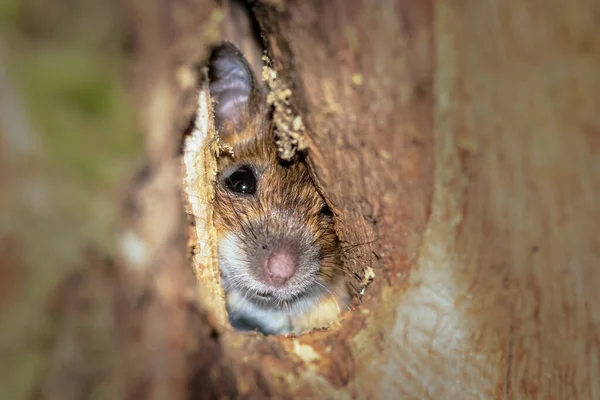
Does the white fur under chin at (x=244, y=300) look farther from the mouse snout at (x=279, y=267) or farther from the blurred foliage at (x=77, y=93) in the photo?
the blurred foliage at (x=77, y=93)

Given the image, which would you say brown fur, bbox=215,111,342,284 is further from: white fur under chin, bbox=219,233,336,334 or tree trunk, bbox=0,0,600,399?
tree trunk, bbox=0,0,600,399

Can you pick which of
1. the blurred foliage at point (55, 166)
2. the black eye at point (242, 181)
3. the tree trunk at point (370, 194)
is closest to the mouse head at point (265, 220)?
the black eye at point (242, 181)

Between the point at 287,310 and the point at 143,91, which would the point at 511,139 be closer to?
the point at 143,91

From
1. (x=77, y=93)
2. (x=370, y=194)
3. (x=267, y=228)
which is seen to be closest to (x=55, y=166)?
(x=77, y=93)

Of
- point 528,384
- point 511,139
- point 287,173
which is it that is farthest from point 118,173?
point 287,173

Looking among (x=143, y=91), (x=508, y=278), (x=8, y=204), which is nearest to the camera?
(x=8, y=204)

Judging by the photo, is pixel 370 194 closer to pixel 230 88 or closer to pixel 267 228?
pixel 267 228

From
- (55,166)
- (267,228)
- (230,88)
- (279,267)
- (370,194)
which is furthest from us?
(230,88)
